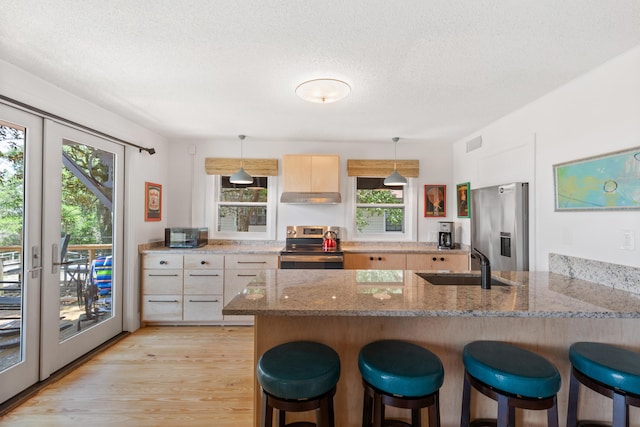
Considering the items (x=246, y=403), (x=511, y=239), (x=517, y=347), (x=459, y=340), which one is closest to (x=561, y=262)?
(x=511, y=239)

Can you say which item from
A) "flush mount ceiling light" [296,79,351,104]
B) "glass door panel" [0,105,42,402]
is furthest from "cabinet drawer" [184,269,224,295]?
"flush mount ceiling light" [296,79,351,104]

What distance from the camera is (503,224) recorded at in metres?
2.71

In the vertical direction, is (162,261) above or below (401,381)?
above

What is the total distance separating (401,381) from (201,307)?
2821mm

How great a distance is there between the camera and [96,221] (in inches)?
111

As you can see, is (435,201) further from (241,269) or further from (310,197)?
(241,269)

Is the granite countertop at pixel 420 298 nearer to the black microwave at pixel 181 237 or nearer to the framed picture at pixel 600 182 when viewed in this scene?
the framed picture at pixel 600 182

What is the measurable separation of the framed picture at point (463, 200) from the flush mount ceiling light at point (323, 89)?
2412 mm

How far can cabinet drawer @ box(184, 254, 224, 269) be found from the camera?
134 inches

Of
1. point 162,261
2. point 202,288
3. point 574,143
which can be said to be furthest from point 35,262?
point 574,143

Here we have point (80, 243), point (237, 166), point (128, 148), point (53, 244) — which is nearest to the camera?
point (53, 244)

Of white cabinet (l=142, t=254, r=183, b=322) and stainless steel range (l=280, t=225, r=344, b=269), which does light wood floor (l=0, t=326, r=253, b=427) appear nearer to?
white cabinet (l=142, t=254, r=183, b=322)

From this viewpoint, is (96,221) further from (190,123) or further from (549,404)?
(549,404)

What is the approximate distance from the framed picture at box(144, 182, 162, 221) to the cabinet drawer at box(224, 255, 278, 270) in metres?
1.12
